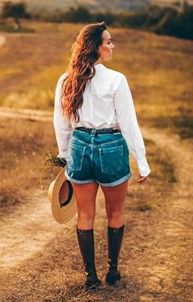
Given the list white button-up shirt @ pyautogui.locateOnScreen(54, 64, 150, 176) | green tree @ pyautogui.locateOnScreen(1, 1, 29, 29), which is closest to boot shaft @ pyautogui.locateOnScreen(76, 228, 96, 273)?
white button-up shirt @ pyautogui.locateOnScreen(54, 64, 150, 176)

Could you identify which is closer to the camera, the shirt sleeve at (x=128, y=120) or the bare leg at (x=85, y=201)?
the shirt sleeve at (x=128, y=120)

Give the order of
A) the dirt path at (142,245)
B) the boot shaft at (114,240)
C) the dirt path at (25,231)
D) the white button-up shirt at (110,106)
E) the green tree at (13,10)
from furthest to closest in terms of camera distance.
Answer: the green tree at (13,10), the dirt path at (25,231), the dirt path at (142,245), the boot shaft at (114,240), the white button-up shirt at (110,106)

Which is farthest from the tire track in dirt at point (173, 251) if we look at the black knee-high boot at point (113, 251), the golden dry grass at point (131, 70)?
the golden dry grass at point (131, 70)

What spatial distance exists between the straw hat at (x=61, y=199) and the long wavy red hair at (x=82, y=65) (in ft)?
2.59

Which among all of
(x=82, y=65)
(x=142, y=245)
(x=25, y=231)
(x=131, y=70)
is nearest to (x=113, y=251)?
(x=142, y=245)

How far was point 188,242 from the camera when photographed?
6238mm

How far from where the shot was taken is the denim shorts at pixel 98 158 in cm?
Result: 429

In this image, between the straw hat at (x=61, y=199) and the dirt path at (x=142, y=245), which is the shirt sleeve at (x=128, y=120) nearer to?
the straw hat at (x=61, y=199)

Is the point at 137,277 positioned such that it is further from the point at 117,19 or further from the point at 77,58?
the point at 117,19

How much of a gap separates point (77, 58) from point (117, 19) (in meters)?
55.3

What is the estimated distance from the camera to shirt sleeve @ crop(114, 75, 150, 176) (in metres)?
4.23

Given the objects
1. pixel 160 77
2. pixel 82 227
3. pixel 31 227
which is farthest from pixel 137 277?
pixel 160 77

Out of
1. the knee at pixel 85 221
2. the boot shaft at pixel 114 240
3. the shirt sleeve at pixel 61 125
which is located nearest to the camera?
the shirt sleeve at pixel 61 125

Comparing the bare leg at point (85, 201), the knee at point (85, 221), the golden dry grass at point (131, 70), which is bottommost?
the golden dry grass at point (131, 70)
